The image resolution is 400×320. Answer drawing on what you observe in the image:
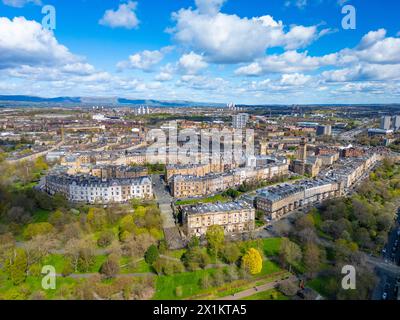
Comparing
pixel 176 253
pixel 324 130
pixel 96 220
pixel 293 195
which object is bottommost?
pixel 176 253

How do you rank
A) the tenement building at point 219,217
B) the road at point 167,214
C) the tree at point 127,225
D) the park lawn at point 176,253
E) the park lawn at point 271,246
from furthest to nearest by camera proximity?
the tenement building at point 219,217 < the tree at point 127,225 < the road at point 167,214 < the park lawn at point 271,246 < the park lawn at point 176,253

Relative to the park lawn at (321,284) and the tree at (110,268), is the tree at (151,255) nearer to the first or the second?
the tree at (110,268)

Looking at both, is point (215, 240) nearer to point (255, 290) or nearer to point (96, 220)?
point (255, 290)

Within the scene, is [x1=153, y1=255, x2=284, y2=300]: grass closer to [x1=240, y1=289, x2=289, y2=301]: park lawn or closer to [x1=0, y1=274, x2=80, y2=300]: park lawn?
[x1=240, y1=289, x2=289, y2=301]: park lawn

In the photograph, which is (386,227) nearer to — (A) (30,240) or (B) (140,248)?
(B) (140,248)

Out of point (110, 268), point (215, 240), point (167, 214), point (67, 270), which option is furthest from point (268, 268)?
point (67, 270)

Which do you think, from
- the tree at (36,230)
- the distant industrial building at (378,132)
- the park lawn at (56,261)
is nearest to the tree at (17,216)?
the tree at (36,230)
